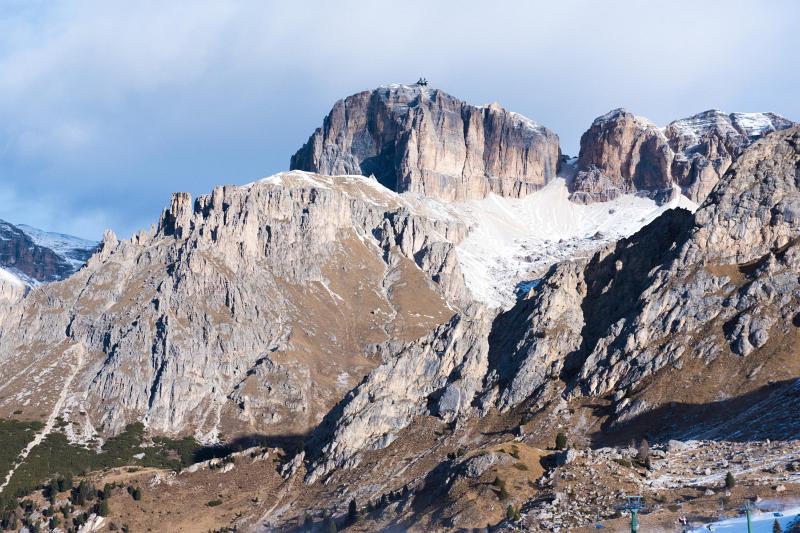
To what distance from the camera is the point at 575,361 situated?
193m

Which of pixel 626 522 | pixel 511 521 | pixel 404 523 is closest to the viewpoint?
pixel 626 522

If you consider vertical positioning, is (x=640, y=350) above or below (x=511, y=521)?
above

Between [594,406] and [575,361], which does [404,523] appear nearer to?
[594,406]

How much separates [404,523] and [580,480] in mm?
27899

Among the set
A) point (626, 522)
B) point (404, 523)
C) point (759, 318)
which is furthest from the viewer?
point (759, 318)

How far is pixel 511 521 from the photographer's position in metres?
131

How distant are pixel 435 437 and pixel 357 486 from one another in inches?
690

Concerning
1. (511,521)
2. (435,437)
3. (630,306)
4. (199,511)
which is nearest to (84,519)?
(199,511)

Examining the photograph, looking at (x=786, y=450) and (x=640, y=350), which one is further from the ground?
(x=640, y=350)

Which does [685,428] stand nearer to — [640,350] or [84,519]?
[640,350]

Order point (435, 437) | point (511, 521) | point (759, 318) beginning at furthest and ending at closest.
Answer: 1. point (435, 437)
2. point (759, 318)
3. point (511, 521)

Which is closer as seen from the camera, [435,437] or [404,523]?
[404,523]

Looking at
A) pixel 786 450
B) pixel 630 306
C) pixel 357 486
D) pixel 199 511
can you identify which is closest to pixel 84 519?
pixel 199 511

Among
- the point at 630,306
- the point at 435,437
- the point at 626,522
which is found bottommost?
the point at 626,522
